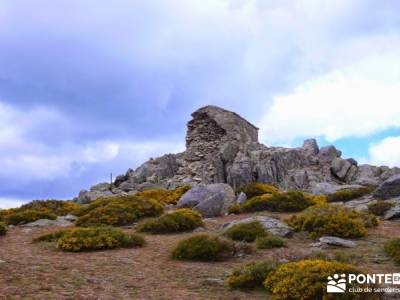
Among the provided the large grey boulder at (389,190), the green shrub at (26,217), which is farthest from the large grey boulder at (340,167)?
the green shrub at (26,217)

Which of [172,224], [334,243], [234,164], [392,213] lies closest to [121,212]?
[172,224]

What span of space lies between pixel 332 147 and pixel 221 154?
11.4m

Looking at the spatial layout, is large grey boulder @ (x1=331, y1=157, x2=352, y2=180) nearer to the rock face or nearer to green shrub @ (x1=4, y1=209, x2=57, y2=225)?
green shrub @ (x1=4, y1=209, x2=57, y2=225)

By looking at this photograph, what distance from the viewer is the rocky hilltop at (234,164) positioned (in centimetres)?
4441

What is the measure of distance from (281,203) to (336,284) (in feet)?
48.6

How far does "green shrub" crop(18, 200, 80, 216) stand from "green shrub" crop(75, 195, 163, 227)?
15.7 feet

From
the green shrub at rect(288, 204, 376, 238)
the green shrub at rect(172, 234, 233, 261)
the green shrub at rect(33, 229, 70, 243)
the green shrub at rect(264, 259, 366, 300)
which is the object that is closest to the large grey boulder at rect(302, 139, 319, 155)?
the green shrub at rect(288, 204, 376, 238)

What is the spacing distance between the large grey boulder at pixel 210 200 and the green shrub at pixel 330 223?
5.97 meters

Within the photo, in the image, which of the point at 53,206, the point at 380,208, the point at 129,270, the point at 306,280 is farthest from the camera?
the point at 53,206

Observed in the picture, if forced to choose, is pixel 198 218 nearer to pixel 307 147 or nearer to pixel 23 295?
pixel 23 295

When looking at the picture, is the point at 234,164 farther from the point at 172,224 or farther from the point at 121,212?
the point at 172,224

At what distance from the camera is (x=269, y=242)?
581 inches

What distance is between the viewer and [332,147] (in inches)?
1987

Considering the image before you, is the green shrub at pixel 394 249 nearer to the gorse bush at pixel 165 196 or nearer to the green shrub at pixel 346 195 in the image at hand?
the green shrub at pixel 346 195
